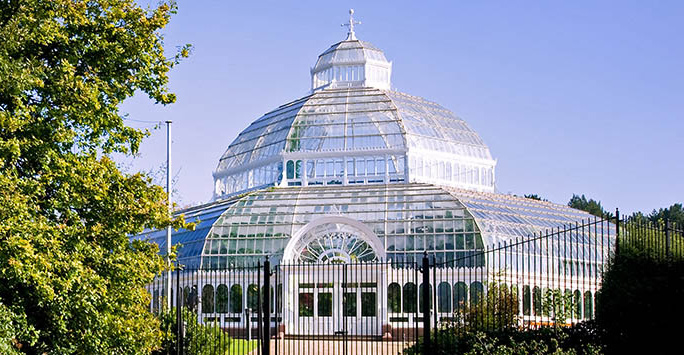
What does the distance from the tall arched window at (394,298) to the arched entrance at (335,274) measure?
1.02ft

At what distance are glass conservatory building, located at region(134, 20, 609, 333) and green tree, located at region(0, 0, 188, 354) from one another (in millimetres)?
14388

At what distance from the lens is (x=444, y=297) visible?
3694 cm

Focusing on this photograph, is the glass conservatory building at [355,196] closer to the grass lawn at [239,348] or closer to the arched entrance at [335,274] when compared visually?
the arched entrance at [335,274]

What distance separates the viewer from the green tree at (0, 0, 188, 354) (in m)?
16.8

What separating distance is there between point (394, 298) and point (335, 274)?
8.84ft

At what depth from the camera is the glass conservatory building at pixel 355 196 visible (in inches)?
1519

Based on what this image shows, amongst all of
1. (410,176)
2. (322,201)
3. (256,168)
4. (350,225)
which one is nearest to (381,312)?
(350,225)

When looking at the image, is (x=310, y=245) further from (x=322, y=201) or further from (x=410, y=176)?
(x=410, y=176)

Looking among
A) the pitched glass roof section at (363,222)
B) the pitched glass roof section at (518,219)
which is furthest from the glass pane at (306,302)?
the pitched glass roof section at (518,219)

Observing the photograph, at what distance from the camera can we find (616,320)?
1862cm

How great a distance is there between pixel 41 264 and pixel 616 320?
11.5 metres

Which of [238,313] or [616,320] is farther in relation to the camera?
[238,313]

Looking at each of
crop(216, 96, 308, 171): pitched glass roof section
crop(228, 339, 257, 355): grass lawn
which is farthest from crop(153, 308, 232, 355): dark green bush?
crop(216, 96, 308, 171): pitched glass roof section

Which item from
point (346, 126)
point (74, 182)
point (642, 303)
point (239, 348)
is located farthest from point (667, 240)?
point (346, 126)
